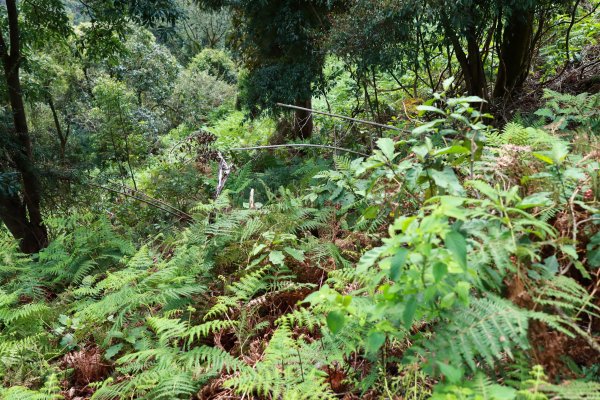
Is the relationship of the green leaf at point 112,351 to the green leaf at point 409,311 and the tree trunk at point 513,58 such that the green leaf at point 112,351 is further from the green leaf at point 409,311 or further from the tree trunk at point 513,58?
the tree trunk at point 513,58

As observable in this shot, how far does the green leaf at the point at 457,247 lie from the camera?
1.29 meters

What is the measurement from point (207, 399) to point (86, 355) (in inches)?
44.9

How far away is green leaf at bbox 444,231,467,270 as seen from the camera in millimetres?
1289

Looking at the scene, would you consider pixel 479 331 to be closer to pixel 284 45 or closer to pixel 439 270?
pixel 439 270

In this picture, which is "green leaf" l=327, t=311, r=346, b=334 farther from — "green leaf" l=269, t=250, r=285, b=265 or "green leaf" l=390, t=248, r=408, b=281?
"green leaf" l=269, t=250, r=285, b=265

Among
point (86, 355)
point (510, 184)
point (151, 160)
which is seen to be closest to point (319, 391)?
point (510, 184)

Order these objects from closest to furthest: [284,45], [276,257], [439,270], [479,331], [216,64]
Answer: [439,270] → [479,331] → [276,257] → [284,45] → [216,64]

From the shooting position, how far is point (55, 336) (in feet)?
10.6

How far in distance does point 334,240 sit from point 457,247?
212 cm

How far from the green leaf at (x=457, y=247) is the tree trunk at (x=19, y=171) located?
5.97 meters

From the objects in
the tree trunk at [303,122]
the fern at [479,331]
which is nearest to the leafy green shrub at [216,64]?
the tree trunk at [303,122]

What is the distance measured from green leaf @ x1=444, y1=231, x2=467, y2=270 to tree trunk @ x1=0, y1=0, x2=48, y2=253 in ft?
19.6

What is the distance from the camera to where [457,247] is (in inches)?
51.6

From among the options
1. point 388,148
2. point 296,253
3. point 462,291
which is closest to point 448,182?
point 388,148
